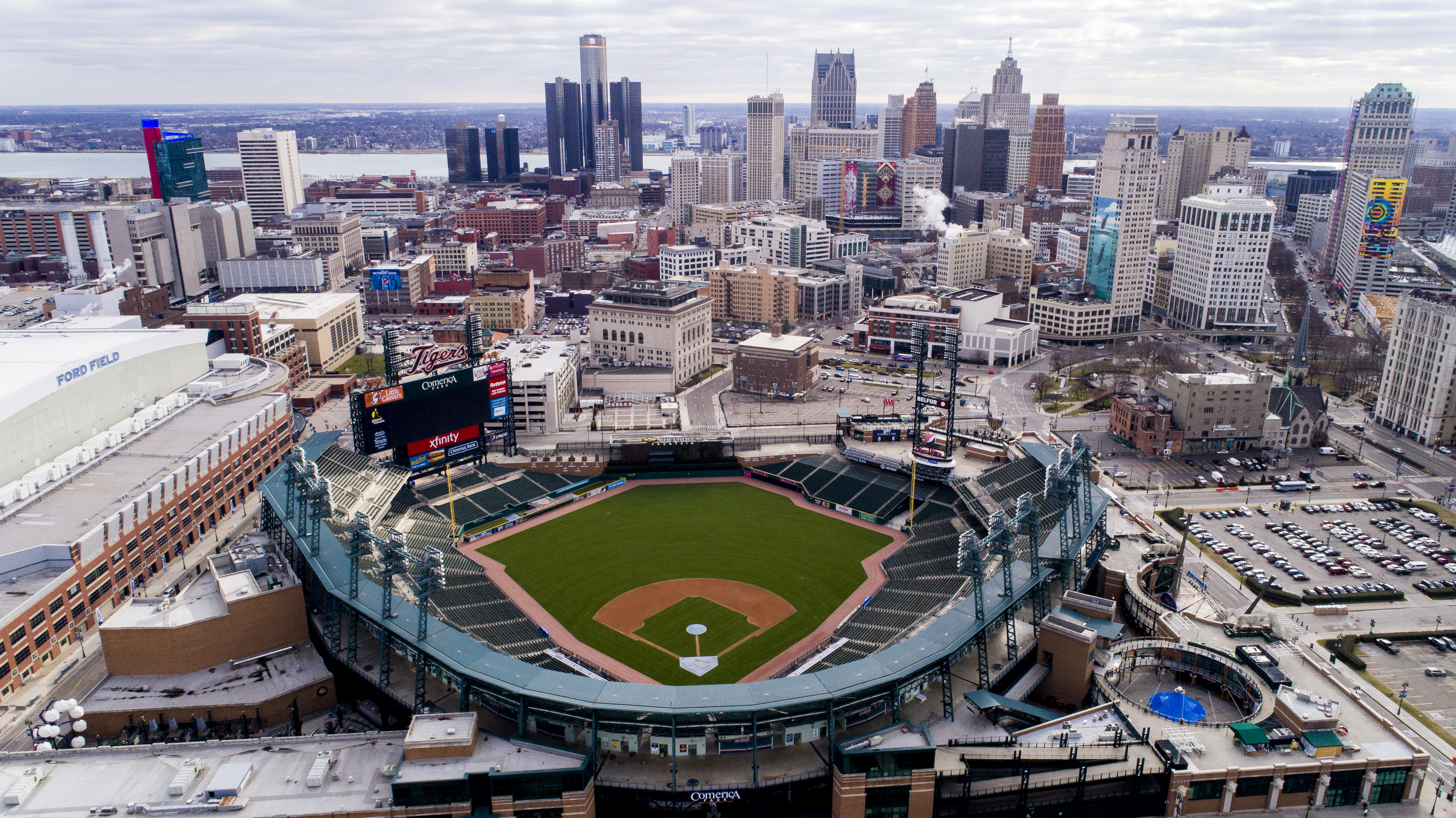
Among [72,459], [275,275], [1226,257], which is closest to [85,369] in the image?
[72,459]

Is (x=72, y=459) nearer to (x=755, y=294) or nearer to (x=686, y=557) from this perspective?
(x=686, y=557)

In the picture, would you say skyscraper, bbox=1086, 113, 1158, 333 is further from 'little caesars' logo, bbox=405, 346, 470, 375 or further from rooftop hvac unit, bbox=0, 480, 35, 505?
rooftop hvac unit, bbox=0, 480, 35, 505

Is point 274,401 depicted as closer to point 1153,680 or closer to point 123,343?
point 123,343

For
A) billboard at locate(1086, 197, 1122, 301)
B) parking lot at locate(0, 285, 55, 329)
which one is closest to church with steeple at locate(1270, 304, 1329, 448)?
billboard at locate(1086, 197, 1122, 301)

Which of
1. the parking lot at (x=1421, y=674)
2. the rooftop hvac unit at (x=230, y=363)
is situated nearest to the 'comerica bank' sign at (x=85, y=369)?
the rooftop hvac unit at (x=230, y=363)

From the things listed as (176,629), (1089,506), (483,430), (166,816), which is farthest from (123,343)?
(1089,506)

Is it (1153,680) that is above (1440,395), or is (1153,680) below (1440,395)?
below
